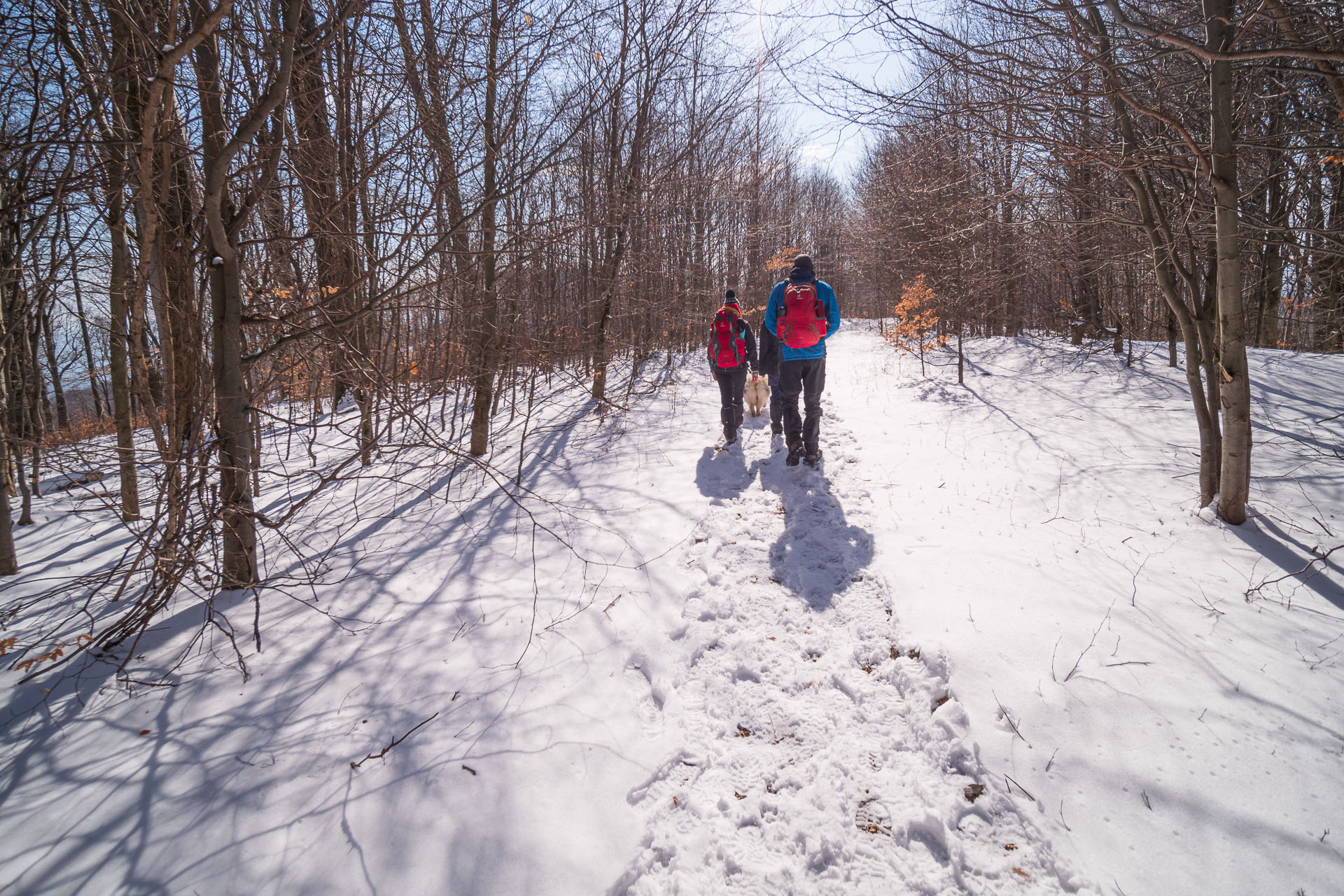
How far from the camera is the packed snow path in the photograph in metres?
1.81

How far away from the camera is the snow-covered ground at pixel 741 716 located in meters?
1.81

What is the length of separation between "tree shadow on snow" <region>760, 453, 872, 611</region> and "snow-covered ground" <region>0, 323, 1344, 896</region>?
0.03 metres

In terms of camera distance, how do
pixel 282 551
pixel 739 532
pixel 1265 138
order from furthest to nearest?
1. pixel 739 532
2. pixel 282 551
3. pixel 1265 138

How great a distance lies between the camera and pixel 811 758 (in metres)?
2.28

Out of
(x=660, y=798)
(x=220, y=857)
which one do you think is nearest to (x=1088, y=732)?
(x=660, y=798)

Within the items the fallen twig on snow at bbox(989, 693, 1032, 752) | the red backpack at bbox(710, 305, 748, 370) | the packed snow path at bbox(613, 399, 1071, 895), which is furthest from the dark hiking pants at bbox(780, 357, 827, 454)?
the fallen twig on snow at bbox(989, 693, 1032, 752)

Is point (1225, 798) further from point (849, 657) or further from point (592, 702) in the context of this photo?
point (592, 702)

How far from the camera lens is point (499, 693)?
104 inches

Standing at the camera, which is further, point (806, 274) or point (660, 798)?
point (806, 274)

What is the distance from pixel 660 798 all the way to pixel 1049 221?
5374 millimetres

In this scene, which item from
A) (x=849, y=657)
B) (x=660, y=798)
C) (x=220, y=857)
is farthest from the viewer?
(x=849, y=657)

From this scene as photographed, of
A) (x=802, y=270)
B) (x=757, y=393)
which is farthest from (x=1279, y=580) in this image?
(x=757, y=393)

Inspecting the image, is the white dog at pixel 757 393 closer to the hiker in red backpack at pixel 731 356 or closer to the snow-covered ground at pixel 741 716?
the hiker in red backpack at pixel 731 356

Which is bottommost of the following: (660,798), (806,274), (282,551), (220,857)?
(660,798)
